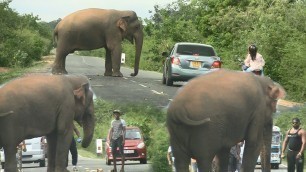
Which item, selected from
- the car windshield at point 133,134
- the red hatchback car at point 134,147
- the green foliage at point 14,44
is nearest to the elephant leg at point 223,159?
the red hatchback car at point 134,147

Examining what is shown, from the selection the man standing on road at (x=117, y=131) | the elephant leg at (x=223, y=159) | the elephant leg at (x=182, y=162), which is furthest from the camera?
the man standing on road at (x=117, y=131)

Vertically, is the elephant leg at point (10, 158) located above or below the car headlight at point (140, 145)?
above

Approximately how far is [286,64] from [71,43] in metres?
11.7

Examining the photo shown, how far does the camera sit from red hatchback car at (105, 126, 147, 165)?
31.4m

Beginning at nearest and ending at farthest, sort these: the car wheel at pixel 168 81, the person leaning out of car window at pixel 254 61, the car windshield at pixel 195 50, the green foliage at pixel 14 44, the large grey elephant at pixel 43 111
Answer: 1. the large grey elephant at pixel 43 111
2. the person leaning out of car window at pixel 254 61
3. the car windshield at pixel 195 50
4. the car wheel at pixel 168 81
5. the green foliage at pixel 14 44

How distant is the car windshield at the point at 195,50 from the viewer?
34125 mm

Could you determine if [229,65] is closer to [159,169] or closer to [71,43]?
[71,43]

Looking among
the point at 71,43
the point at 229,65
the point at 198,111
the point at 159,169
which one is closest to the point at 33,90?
the point at 198,111

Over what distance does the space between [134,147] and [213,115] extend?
18.3 meters

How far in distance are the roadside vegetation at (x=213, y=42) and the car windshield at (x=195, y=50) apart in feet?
10.5

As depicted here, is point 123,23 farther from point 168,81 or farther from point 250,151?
point 250,151

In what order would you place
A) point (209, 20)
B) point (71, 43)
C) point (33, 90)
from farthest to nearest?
1. point (209, 20)
2. point (71, 43)
3. point (33, 90)

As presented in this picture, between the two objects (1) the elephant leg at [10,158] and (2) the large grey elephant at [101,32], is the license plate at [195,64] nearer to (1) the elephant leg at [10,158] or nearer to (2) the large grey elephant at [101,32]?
(2) the large grey elephant at [101,32]

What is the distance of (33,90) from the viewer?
647 inches
